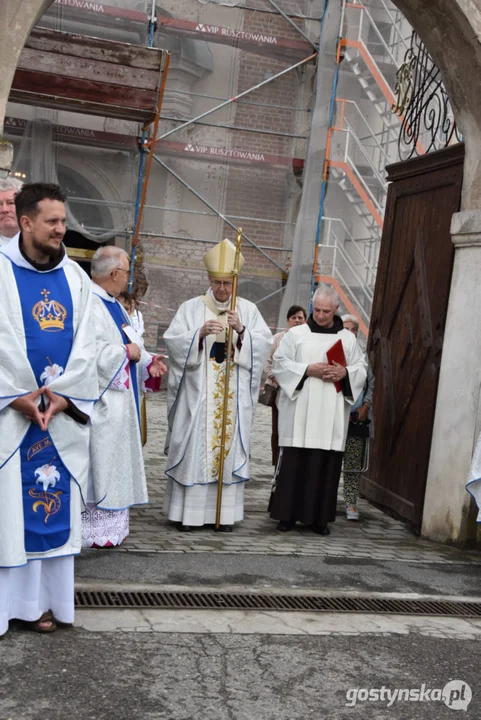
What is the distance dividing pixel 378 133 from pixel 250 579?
10624mm

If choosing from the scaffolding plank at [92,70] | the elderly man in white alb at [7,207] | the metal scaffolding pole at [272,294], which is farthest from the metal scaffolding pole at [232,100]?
the elderly man in white alb at [7,207]

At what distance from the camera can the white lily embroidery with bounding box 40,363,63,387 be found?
452 centimetres

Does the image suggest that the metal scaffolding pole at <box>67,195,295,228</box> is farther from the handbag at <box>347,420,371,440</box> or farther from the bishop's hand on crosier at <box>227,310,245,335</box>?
the bishop's hand on crosier at <box>227,310,245,335</box>

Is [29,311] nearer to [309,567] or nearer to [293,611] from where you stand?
[293,611]

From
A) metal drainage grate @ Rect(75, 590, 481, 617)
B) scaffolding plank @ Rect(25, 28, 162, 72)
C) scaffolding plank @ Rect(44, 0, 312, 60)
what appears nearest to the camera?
metal drainage grate @ Rect(75, 590, 481, 617)

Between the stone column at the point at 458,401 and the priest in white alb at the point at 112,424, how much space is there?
239 centimetres

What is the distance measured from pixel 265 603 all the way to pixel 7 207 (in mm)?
Answer: 2722

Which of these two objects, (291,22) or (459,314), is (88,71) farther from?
(459,314)

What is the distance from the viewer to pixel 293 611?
16.8 feet

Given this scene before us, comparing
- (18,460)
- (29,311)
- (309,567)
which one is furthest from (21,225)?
(309,567)

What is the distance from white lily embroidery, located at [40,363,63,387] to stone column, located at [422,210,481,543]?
3.60 meters

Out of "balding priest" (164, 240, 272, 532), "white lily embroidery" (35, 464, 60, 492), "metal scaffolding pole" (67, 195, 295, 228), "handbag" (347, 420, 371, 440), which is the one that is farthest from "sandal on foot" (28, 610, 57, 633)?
"metal scaffolding pole" (67, 195, 295, 228)

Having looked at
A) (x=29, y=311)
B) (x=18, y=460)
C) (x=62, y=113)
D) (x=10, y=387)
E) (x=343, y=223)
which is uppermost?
(x=62, y=113)

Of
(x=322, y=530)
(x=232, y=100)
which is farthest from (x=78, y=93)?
(x=322, y=530)
